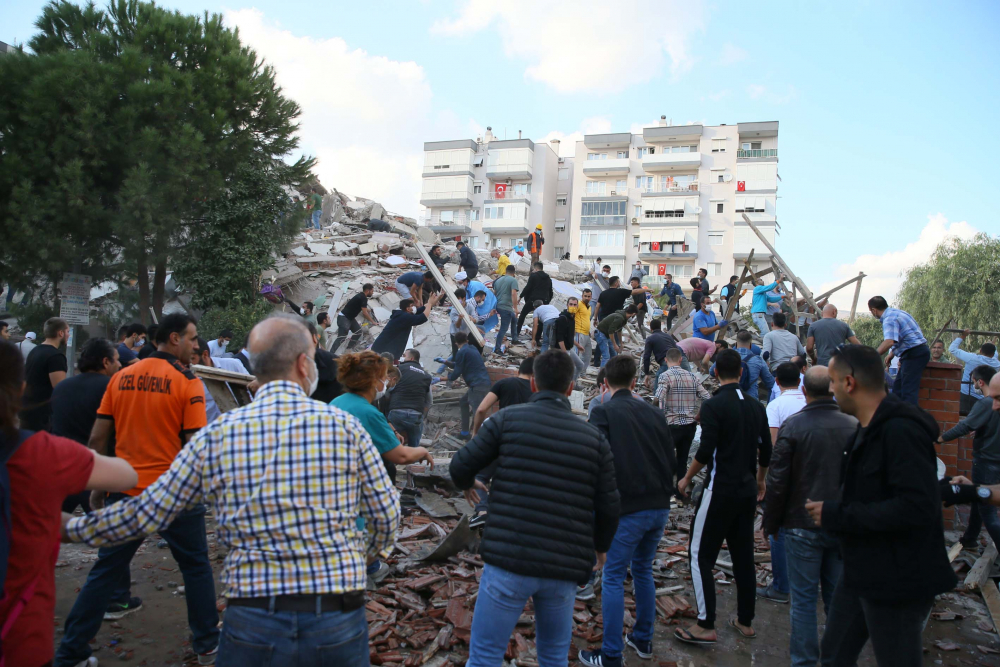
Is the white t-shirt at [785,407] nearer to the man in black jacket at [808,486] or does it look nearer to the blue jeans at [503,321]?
the man in black jacket at [808,486]

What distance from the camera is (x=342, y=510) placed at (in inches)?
A: 82.3

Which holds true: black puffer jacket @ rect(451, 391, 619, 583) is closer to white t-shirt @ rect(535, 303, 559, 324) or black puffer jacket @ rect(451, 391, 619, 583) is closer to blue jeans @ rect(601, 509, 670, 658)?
blue jeans @ rect(601, 509, 670, 658)

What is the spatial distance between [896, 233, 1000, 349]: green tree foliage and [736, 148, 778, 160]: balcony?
92.1ft

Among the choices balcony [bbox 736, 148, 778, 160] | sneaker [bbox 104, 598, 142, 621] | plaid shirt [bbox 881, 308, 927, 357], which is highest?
balcony [bbox 736, 148, 778, 160]

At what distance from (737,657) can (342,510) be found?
363 centimetres

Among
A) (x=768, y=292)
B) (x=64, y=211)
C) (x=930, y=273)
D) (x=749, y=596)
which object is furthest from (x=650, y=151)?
(x=749, y=596)

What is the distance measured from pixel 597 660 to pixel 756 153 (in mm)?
58453

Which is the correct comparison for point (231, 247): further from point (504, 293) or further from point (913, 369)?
point (913, 369)

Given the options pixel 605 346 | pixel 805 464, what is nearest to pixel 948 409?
pixel 805 464

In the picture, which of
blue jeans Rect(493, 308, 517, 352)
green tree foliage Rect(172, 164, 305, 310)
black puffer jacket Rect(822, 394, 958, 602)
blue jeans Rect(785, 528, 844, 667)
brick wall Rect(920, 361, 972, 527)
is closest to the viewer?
black puffer jacket Rect(822, 394, 958, 602)

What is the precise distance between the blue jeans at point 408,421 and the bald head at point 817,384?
4896 mm

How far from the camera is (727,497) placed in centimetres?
457

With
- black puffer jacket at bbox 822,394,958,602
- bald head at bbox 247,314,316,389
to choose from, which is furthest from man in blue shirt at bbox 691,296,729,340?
bald head at bbox 247,314,316,389

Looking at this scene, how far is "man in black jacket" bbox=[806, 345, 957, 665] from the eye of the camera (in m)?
2.62
